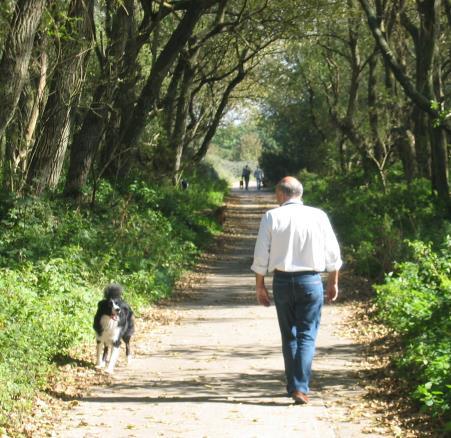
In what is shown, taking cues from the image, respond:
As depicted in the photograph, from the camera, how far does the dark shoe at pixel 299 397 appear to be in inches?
332

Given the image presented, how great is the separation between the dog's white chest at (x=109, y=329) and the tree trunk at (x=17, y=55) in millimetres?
2673

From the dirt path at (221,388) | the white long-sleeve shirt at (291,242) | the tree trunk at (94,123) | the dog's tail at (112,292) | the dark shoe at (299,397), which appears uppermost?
the tree trunk at (94,123)

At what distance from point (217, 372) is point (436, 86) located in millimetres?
14794

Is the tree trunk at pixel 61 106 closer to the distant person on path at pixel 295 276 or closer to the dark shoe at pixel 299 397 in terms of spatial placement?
the distant person on path at pixel 295 276

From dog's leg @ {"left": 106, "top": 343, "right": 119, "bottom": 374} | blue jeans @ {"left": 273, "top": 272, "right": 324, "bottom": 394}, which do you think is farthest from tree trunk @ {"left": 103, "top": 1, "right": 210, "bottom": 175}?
blue jeans @ {"left": 273, "top": 272, "right": 324, "bottom": 394}

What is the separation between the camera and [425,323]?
10156mm

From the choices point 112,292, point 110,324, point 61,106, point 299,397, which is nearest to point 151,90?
point 61,106

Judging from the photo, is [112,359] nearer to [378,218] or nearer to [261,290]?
[261,290]

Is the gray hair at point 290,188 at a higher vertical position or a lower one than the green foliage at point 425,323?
higher

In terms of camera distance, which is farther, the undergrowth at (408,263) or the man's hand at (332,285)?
the man's hand at (332,285)

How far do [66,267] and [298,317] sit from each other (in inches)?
250

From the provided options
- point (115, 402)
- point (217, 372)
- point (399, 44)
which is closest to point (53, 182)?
point (217, 372)

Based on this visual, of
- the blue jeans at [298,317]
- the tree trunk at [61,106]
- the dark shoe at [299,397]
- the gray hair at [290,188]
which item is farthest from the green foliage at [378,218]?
the dark shoe at [299,397]

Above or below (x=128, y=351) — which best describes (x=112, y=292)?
above
